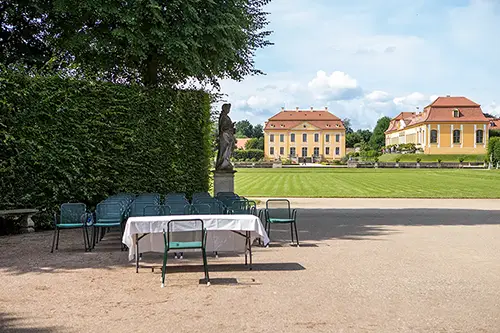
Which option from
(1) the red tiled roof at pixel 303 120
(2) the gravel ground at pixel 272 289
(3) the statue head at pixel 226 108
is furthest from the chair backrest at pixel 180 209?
(1) the red tiled roof at pixel 303 120

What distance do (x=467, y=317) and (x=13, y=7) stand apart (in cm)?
1407

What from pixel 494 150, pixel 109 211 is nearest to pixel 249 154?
pixel 494 150

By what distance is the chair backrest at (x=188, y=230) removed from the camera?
280 inches

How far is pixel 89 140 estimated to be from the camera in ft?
43.0

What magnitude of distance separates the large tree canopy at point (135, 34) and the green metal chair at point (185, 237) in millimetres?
6285

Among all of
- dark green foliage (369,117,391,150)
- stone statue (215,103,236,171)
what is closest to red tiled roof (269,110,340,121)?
dark green foliage (369,117,391,150)

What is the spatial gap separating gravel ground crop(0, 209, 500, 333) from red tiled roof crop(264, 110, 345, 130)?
98.9 meters

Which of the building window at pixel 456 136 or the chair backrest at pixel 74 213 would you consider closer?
the chair backrest at pixel 74 213

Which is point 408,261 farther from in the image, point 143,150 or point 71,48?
point 71,48

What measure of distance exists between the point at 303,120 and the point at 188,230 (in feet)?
341

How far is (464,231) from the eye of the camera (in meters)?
12.5

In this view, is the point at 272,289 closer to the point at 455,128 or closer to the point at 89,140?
the point at 89,140

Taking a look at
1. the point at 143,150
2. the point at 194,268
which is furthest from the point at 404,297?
the point at 143,150

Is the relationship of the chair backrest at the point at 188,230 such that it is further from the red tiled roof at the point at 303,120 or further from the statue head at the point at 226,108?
the red tiled roof at the point at 303,120
